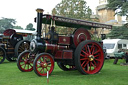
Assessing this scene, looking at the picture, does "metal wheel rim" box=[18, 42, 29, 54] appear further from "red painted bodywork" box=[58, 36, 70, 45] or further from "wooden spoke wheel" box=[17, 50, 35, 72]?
"red painted bodywork" box=[58, 36, 70, 45]

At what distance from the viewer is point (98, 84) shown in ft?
18.6

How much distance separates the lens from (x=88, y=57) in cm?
768

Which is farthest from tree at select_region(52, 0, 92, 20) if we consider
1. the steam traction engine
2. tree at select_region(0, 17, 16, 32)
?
tree at select_region(0, 17, 16, 32)

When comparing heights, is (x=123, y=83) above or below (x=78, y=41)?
below

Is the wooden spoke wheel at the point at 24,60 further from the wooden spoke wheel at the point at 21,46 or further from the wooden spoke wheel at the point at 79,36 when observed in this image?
the wooden spoke wheel at the point at 21,46

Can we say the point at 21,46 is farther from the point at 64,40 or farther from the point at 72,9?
the point at 72,9

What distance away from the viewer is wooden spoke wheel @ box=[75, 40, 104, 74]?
7.34 m

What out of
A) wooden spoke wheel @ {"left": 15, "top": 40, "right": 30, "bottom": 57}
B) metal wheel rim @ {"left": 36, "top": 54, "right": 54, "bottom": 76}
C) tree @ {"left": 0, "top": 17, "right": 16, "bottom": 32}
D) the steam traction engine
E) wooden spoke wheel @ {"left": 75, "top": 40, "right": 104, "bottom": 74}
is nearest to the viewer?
metal wheel rim @ {"left": 36, "top": 54, "right": 54, "bottom": 76}

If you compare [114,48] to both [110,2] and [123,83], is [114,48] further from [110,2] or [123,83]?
[123,83]

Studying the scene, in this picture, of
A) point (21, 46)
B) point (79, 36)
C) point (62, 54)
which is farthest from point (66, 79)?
point (21, 46)

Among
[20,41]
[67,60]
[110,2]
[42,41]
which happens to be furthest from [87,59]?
[110,2]

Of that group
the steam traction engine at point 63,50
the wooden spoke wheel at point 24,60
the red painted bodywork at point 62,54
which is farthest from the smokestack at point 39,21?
the wooden spoke wheel at point 24,60

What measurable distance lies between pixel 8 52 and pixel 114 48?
9028mm

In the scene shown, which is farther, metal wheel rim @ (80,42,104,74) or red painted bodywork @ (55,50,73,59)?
metal wheel rim @ (80,42,104,74)
